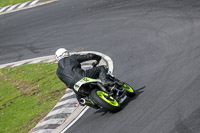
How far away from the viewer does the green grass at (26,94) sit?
33.5ft

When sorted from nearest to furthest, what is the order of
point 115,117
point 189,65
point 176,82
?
point 115,117 < point 176,82 < point 189,65

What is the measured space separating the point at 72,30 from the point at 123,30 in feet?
10.5

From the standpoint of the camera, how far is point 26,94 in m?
12.2

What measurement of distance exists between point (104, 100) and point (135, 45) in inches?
218

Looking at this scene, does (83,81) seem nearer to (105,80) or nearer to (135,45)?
(105,80)

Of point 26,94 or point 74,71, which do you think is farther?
point 26,94

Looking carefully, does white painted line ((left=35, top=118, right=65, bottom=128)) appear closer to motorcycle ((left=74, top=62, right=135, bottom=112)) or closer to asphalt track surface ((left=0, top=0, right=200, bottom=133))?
asphalt track surface ((left=0, top=0, right=200, bottom=133))

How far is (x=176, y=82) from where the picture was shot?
8758 millimetres

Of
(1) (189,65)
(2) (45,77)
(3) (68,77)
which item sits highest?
(3) (68,77)

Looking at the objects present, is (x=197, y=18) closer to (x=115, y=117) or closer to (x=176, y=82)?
(x=176, y=82)

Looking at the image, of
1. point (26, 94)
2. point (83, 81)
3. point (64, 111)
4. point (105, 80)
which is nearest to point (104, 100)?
point (105, 80)

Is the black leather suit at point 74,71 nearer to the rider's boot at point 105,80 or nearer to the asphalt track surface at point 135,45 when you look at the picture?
the rider's boot at point 105,80

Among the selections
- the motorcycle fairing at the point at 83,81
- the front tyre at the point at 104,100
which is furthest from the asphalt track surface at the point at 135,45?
the motorcycle fairing at the point at 83,81

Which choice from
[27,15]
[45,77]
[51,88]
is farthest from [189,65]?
[27,15]
